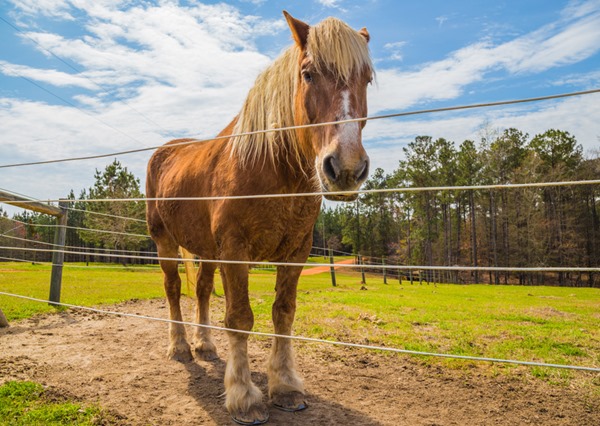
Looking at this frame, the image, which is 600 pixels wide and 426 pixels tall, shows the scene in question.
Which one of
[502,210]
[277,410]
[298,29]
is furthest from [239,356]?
[502,210]

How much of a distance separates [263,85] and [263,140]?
574 mm

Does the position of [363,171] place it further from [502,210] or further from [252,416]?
[502,210]

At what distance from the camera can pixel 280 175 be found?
305 cm

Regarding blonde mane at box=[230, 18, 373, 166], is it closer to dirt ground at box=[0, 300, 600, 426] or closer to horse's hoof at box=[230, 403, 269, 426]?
horse's hoof at box=[230, 403, 269, 426]

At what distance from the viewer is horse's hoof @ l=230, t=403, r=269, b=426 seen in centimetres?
289

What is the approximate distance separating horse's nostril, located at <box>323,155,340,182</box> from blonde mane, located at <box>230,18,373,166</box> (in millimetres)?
602

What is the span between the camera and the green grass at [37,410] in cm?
289

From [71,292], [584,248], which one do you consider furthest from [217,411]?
[584,248]

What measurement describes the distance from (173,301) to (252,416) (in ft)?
7.71

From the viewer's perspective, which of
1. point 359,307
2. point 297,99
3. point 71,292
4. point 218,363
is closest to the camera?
point 297,99

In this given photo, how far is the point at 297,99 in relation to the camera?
2793 mm

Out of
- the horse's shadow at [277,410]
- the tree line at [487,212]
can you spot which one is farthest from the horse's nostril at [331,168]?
the tree line at [487,212]

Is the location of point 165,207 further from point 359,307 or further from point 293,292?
point 359,307

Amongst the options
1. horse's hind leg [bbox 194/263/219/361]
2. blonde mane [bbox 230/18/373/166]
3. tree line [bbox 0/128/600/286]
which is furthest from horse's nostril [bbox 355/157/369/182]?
tree line [bbox 0/128/600/286]
